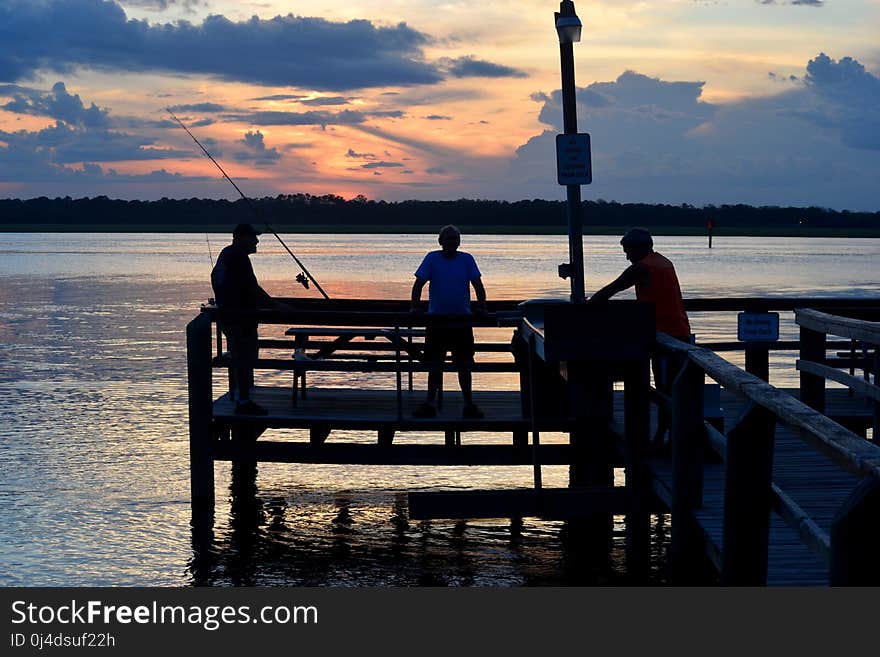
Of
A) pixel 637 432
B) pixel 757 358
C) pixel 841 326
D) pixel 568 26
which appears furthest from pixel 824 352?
pixel 568 26

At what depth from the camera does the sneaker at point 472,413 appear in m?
10.4

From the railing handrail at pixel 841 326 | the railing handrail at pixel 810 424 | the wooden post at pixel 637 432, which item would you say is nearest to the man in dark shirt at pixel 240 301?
the wooden post at pixel 637 432

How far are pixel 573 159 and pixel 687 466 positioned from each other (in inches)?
168

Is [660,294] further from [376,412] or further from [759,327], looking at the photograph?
[376,412]

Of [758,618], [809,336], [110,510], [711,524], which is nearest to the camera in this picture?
[758,618]

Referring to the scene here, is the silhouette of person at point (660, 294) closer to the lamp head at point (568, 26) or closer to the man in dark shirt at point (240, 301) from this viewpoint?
the lamp head at point (568, 26)

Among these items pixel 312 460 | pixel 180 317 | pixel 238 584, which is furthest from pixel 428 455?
pixel 180 317

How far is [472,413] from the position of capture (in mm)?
10477

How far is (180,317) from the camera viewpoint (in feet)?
124

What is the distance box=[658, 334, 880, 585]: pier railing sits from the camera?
3.69 m

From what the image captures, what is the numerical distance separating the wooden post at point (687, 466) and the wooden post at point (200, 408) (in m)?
4.38

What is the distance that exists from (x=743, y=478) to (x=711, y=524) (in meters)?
1.45

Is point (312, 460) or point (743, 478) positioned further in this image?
point (312, 460)

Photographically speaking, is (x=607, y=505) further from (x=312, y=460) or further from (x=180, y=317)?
(x=180, y=317)
